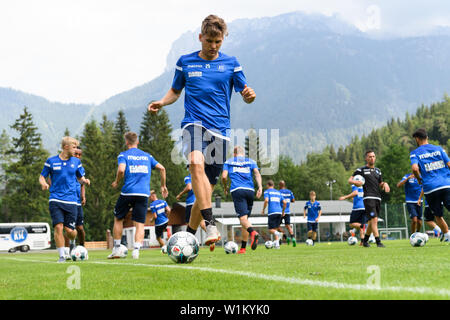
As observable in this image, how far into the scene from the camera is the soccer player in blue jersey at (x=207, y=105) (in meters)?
6.48

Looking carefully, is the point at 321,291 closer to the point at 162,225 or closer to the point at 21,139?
the point at 162,225

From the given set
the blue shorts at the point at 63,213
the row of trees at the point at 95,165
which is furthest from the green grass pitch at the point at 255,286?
the row of trees at the point at 95,165

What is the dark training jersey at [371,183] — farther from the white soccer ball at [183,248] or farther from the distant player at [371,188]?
the white soccer ball at [183,248]

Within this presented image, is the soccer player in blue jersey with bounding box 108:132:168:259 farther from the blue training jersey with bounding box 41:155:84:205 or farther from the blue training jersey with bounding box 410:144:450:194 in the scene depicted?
the blue training jersey with bounding box 410:144:450:194

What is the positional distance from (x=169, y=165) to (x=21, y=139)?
64.4 ft

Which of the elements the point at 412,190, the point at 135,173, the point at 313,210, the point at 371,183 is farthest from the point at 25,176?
the point at 371,183

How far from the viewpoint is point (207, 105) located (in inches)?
263

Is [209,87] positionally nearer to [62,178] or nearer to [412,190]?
[62,178]

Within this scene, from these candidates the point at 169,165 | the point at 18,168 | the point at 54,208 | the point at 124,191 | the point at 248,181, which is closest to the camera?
the point at 54,208

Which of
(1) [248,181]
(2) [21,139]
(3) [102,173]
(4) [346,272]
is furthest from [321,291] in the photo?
(2) [21,139]

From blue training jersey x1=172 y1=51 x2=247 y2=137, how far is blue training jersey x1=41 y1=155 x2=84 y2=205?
4.54 meters

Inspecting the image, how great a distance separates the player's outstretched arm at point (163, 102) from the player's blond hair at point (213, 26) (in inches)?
38.2
